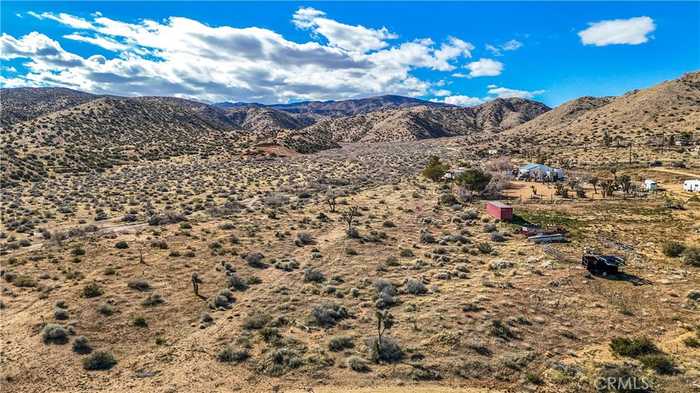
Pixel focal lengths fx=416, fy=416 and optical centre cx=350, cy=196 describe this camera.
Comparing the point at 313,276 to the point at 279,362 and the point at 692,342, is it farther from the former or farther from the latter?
the point at 692,342

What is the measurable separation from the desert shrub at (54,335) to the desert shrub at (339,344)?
11612mm

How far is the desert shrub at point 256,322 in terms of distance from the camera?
19.2m

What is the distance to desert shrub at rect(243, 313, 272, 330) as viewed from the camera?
19217mm

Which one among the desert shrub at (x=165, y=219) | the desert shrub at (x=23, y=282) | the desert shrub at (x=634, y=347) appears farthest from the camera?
the desert shrub at (x=165, y=219)

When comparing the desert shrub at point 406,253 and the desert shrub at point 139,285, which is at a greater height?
the desert shrub at point 406,253

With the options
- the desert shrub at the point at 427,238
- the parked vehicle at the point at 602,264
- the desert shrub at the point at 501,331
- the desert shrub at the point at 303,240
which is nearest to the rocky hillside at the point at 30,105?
the desert shrub at the point at 303,240

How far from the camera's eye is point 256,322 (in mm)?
19312

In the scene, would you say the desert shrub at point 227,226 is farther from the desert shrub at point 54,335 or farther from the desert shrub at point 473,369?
the desert shrub at point 473,369

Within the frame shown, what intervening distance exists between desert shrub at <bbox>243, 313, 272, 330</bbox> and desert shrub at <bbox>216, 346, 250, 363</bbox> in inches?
90.4

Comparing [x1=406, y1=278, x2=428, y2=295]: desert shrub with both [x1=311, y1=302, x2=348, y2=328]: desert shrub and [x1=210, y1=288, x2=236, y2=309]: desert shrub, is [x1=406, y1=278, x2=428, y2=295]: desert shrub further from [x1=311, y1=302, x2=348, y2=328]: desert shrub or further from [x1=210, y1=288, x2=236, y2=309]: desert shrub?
[x1=210, y1=288, x2=236, y2=309]: desert shrub

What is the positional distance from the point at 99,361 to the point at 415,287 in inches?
592

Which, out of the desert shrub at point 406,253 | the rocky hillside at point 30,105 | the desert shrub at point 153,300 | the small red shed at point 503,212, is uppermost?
the rocky hillside at point 30,105

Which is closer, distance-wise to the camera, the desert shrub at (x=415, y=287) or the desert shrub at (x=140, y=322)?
the desert shrub at (x=140, y=322)

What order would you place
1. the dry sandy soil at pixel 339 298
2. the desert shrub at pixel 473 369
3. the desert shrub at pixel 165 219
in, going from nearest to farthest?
the desert shrub at pixel 473 369, the dry sandy soil at pixel 339 298, the desert shrub at pixel 165 219
